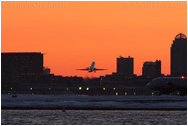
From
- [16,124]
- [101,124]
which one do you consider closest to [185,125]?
[101,124]

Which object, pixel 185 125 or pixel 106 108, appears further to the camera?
pixel 106 108

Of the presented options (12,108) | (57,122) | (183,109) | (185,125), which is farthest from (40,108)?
(185,125)

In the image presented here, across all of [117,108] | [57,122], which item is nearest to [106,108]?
[117,108]

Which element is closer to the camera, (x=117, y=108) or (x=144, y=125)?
(x=144, y=125)

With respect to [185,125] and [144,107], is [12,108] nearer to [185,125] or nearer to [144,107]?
[144,107]

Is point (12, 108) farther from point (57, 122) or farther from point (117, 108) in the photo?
point (57, 122)

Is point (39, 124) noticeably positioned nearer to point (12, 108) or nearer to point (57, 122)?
point (57, 122)

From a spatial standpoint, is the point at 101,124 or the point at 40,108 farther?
the point at 40,108

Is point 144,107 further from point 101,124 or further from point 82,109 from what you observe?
point 101,124
